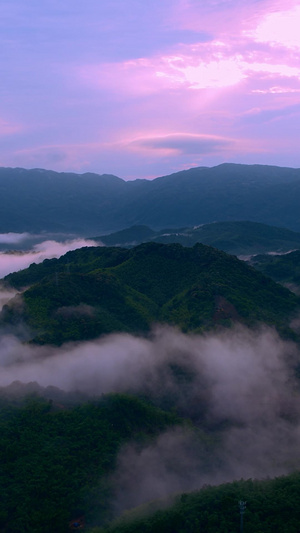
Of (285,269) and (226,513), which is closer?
(226,513)

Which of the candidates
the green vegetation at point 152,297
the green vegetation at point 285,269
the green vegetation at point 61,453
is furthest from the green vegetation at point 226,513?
the green vegetation at point 285,269

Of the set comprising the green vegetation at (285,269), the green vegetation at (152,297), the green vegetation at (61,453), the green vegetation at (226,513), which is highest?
the green vegetation at (285,269)

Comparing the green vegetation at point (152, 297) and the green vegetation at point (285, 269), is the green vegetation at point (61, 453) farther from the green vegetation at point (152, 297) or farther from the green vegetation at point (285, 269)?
the green vegetation at point (285, 269)

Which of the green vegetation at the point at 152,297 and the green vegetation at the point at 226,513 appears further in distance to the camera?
the green vegetation at the point at 152,297

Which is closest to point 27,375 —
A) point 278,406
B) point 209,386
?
point 209,386

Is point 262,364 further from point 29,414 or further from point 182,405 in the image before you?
point 29,414

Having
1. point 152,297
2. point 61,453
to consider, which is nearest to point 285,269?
point 152,297

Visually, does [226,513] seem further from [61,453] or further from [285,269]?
[285,269]
